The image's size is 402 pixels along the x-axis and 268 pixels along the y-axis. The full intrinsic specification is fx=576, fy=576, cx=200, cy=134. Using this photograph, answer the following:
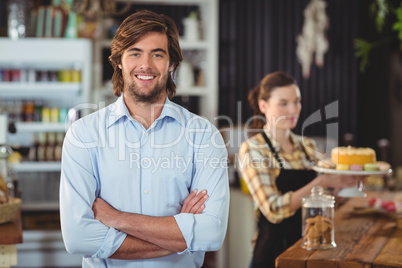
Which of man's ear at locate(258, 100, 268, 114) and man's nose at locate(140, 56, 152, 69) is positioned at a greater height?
man's nose at locate(140, 56, 152, 69)

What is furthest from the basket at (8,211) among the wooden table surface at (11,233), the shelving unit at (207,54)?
the shelving unit at (207,54)

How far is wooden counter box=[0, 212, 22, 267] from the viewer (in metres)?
2.40

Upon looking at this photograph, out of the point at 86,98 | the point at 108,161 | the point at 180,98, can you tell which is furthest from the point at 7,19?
the point at 108,161

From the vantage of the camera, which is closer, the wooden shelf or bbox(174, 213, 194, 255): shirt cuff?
bbox(174, 213, 194, 255): shirt cuff

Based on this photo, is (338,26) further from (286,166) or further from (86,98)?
(286,166)

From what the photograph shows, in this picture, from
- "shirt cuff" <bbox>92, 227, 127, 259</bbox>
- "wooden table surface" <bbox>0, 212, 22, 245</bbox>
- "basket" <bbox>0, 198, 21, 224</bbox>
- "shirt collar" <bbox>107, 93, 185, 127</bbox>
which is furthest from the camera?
"basket" <bbox>0, 198, 21, 224</bbox>

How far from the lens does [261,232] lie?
2.68 m

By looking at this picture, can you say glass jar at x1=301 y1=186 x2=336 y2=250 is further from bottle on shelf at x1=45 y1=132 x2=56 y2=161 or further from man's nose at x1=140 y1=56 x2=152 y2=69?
bottle on shelf at x1=45 y1=132 x2=56 y2=161

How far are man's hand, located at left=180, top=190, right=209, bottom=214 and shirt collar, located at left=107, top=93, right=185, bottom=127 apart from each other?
0.24 meters

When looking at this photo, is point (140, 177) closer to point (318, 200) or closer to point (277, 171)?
point (318, 200)

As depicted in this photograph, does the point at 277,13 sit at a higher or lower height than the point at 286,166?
higher

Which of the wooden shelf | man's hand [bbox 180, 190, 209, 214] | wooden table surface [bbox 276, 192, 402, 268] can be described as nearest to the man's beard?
man's hand [bbox 180, 190, 209, 214]

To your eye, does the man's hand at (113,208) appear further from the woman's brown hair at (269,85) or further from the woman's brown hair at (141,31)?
the woman's brown hair at (269,85)

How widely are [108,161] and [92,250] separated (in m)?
→ 0.28
